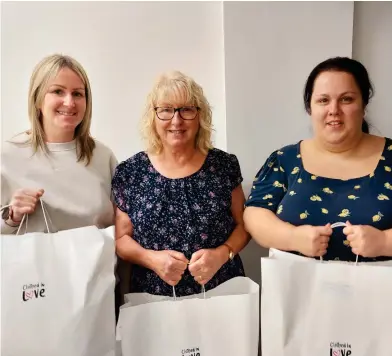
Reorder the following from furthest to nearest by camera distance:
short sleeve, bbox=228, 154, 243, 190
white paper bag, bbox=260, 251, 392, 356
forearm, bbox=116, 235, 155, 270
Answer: short sleeve, bbox=228, 154, 243, 190 → forearm, bbox=116, 235, 155, 270 → white paper bag, bbox=260, 251, 392, 356

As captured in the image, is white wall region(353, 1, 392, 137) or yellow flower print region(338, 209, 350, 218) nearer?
yellow flower print region(338, 209, 350, 218)

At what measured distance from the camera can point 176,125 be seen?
122 centimetres

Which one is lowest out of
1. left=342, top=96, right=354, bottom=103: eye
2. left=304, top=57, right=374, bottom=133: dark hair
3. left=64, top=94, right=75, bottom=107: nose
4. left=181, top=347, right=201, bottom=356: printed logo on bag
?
left=181, top=347, right=201, bottom=356: printed logo on bag

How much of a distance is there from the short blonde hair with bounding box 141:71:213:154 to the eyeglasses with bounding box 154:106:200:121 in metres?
0.02

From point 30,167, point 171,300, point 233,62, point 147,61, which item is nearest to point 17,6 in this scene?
point 147,61

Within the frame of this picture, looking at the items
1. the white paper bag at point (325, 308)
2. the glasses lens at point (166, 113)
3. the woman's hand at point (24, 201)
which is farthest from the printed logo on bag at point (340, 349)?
the woman's hand at point (24, 201)

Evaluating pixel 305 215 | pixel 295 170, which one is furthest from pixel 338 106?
pixel 305 215

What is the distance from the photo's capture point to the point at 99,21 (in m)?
1.58

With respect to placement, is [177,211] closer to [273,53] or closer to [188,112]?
[188,112]

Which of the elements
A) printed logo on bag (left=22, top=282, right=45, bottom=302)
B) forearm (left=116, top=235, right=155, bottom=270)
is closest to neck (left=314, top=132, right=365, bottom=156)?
forearm (left=116, top=235, right=155, bottom=270)

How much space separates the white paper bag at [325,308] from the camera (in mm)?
978

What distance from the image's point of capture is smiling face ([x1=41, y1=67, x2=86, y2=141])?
121 cm

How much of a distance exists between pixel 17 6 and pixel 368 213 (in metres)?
1.41

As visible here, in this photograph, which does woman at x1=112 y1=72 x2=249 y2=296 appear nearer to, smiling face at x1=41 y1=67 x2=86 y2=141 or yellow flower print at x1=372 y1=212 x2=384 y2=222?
smiling face at x1=41 y1=67 x2=86 y2=141
